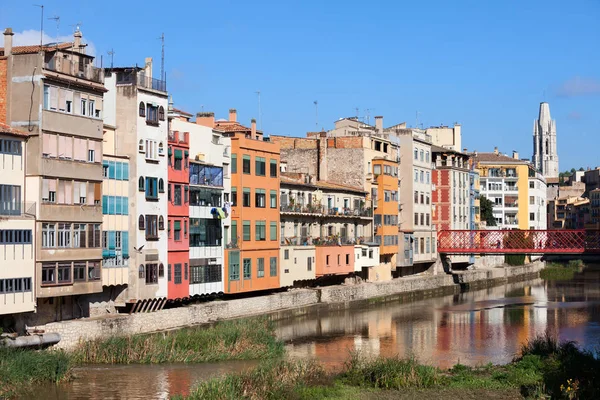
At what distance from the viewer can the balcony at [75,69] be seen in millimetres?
41812

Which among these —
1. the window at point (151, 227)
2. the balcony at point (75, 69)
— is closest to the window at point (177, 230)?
the window at point (151, 227)

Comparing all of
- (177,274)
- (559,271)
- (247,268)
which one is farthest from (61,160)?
(559,271)

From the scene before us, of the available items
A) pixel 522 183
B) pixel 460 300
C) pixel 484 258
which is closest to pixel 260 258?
pixel 460 300

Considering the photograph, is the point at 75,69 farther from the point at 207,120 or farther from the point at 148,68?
the point at 207,120

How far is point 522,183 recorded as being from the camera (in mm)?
128250

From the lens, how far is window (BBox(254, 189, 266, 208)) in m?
59.6

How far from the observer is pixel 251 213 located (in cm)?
5912

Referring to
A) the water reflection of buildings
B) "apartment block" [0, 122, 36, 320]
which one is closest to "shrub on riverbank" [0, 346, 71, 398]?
"apartment block" [0, 122, 36, 320]

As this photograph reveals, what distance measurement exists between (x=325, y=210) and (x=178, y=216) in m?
19.3

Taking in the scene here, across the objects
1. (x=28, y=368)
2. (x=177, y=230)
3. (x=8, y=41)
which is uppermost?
(x=8, y=41)

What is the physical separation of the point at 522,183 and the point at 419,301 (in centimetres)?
5509

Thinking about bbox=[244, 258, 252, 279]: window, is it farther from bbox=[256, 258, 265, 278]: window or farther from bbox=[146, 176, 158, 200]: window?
bbox=[146, 176, 158, 200]: window

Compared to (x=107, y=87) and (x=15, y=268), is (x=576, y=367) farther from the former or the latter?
(x=107, y=87)

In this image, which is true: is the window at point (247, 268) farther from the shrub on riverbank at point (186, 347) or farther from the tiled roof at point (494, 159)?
the tiled roof at point (494, 159)
